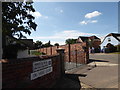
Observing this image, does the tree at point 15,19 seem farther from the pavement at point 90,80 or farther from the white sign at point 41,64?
the pavement at point 90,80

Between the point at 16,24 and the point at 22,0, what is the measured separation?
1056 mm

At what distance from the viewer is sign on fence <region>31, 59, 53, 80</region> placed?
213 inches

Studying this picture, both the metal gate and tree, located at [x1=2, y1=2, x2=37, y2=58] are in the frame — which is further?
the metal gate

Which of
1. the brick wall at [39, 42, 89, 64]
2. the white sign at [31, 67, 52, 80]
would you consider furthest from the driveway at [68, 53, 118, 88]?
the brick wall at [39, 42, 89, 64]

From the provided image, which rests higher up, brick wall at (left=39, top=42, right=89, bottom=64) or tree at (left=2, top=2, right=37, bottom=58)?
tree at (left=2, top=2, right=37, bottom=58)

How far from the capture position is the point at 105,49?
3628 centimetres

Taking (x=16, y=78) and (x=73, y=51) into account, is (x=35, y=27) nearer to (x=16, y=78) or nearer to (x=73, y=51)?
(x=16, y=78)

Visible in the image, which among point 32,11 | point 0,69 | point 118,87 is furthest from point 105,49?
point 0,69

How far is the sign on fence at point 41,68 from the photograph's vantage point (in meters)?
5.42

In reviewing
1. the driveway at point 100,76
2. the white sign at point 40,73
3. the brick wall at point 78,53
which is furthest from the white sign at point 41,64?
the brick wall at point 78,53

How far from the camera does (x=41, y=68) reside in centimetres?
601

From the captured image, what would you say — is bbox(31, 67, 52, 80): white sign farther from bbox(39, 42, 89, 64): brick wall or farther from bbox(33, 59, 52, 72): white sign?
bbox(39, 42, 89, 64): brick wall

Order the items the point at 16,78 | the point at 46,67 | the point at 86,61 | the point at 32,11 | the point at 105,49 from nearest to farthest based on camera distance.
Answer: the point at 16,78 < the point at 32,11 < the point at 46,67 < the point at 86,61 < the point at 105,49

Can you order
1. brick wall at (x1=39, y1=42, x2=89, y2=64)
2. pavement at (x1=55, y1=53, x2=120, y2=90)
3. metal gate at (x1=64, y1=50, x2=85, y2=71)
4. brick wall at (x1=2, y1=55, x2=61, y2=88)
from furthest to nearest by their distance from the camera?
1. metal gate at (x1=64, y1=50, x2=85, y2=71)
2. brick wall at (x1=39, y1=42, x2=89, y2=64)
3. pavement at (x1=55, y1=53, x2=120, y2=90)
4. brick wall at (x1=2, y1=55, x2=61, y2=88)
